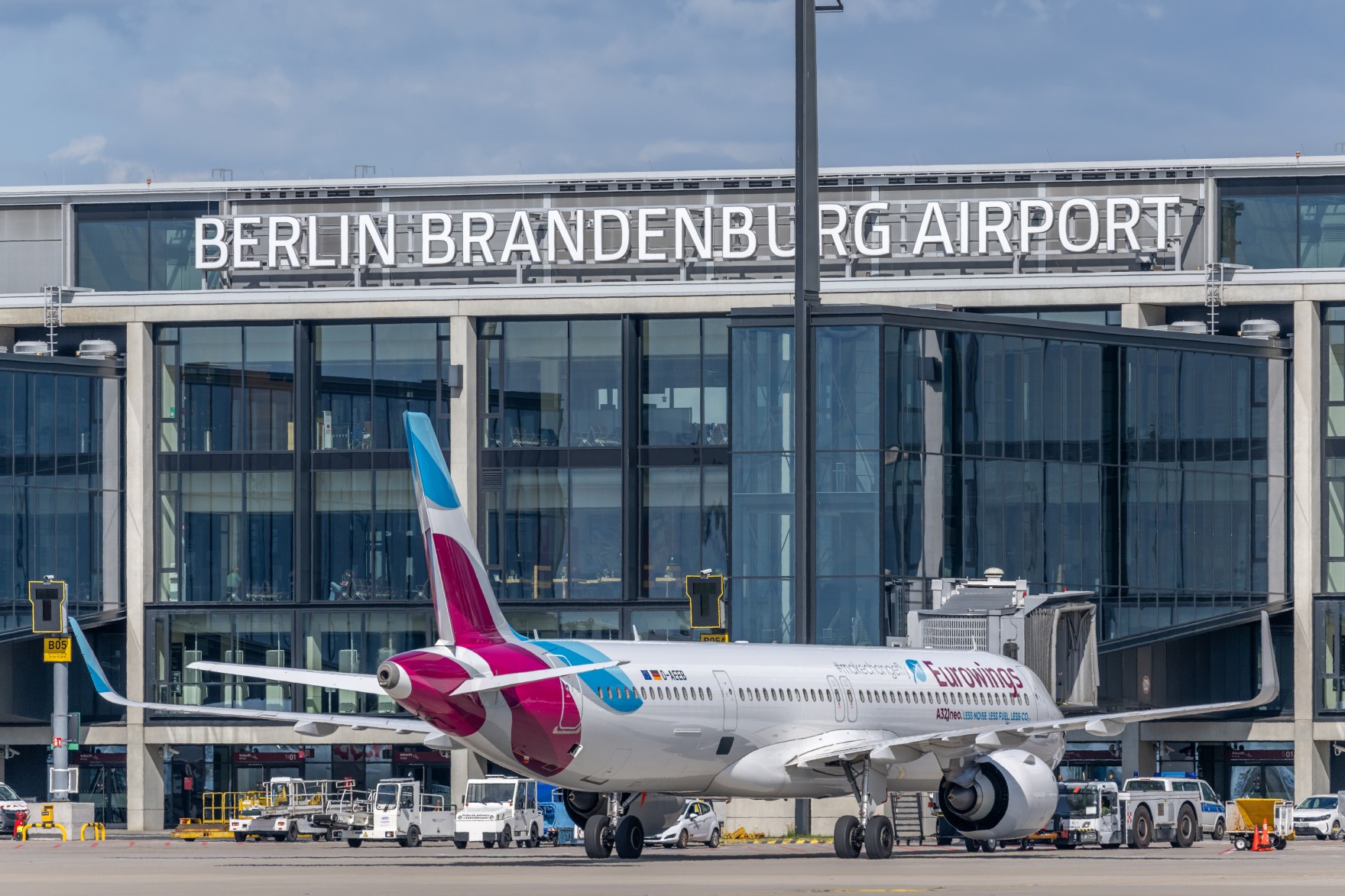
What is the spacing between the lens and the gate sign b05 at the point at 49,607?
61.7 m

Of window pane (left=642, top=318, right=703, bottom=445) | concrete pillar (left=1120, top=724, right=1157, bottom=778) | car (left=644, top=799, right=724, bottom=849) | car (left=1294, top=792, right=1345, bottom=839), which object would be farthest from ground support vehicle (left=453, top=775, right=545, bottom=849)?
concrete pillar (left=1120, top=724, right=1157, bottom=778)

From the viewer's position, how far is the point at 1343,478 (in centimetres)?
7731

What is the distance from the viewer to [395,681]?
37.1 meters

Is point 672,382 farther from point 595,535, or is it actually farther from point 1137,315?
point 1137,315

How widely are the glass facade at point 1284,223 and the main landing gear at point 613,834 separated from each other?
45277 mm

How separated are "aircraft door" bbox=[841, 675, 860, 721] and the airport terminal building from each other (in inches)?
1134

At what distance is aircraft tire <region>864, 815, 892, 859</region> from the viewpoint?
140 feet

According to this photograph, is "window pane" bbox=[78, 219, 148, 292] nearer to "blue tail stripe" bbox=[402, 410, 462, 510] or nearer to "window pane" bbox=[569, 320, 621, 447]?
"window pane" bbox=[569, 320, 621, 447]

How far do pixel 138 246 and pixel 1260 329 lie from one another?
4083cm

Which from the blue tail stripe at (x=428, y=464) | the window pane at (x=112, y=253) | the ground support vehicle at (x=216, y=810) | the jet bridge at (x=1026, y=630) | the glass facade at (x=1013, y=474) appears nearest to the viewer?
the blue tail stripe at (x=428, y=464)

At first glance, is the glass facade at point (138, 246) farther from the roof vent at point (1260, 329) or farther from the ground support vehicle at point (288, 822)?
the roof vent at point (1260, 329)

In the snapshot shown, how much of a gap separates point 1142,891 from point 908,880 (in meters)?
4.37

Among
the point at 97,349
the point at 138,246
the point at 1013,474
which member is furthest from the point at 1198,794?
the point at 138,246

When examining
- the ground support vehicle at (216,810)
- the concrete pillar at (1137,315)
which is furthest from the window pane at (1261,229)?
the ground support vehicle at (216,810)
